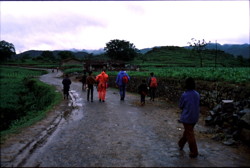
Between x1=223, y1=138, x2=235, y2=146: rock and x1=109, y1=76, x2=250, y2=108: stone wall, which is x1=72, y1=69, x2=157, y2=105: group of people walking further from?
x1=223, y1=138, x2=235, y2=146: rock

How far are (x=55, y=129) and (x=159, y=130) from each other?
3568 mm

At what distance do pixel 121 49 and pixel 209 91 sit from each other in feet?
222

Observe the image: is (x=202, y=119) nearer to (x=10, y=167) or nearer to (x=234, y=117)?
(x=234, y=117)

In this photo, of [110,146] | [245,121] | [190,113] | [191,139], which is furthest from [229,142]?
[110,146]

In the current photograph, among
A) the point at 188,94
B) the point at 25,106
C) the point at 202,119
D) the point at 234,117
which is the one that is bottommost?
the point at 25,106

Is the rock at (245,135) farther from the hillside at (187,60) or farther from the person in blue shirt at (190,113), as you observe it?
the hillside at (187,60)

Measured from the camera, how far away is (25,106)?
20.2 metres

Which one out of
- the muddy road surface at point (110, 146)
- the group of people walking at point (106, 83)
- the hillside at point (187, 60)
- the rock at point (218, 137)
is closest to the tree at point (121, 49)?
the hillside at point (187, 60)

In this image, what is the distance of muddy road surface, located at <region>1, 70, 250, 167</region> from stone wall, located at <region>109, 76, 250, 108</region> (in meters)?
1.95

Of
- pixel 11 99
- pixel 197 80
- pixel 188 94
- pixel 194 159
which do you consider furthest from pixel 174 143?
pixel 11 99

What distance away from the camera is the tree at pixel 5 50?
88062mm

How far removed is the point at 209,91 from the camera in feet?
39.0

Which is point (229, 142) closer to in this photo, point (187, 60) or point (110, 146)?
point (110, 146)

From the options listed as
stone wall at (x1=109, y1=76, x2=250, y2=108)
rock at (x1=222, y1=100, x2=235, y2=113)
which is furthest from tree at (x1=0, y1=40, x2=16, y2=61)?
rock at (x1=222, y1=100, x2=235, y2=113)
